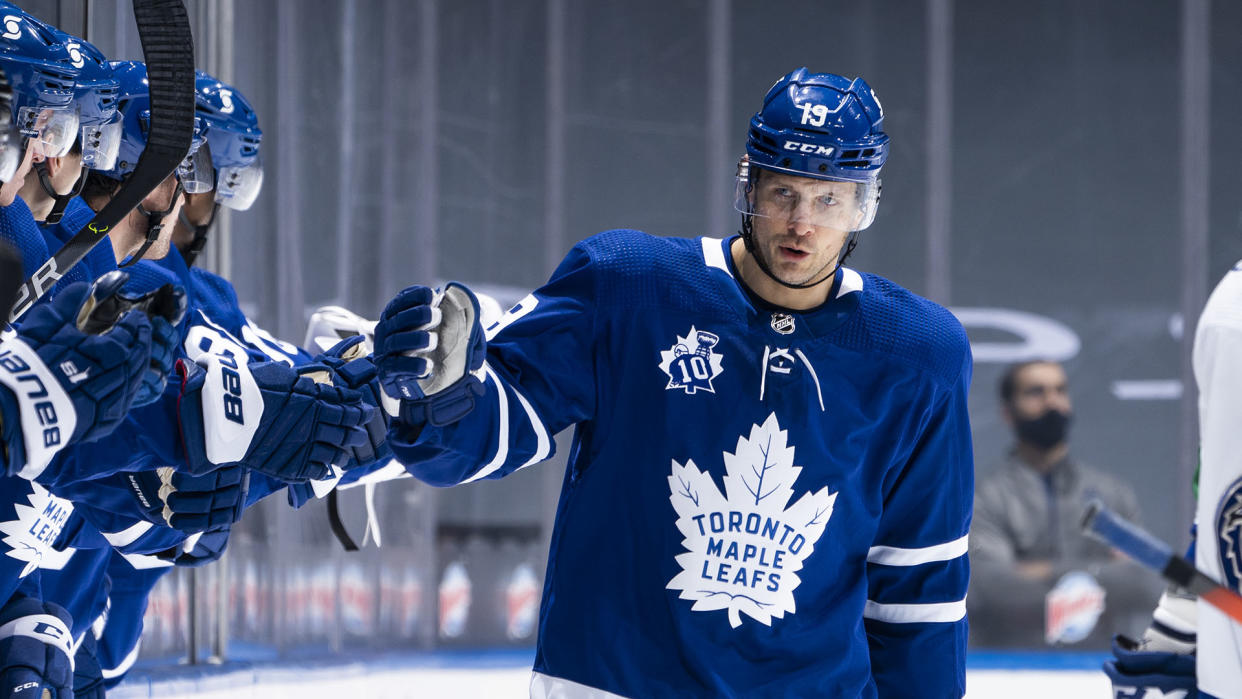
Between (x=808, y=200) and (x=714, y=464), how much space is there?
0.37 meters

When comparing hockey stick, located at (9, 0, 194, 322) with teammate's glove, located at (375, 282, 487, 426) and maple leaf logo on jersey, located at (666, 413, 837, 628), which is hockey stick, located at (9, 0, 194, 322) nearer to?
teammate's glove, located at (375, 282, 487, 426)

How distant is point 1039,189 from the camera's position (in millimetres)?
5625

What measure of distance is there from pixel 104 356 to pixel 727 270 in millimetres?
793

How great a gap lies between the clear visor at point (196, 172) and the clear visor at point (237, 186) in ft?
0.13

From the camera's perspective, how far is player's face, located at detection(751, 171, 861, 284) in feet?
5.51

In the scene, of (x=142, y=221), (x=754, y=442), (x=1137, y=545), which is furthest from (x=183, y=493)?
(x=1137, y=545)

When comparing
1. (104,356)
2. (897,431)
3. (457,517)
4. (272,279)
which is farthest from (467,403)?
(457,517)

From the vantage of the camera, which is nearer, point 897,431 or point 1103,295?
point 897,431

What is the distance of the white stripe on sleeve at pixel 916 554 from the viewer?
1.72m

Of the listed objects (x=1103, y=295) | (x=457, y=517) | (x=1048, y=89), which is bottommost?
(x=457, y=517)

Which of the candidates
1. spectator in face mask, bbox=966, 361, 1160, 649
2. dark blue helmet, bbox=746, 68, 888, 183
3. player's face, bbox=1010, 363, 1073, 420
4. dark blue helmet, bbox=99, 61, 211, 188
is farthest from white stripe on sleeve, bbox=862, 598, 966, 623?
player's face, bbox=1010, 363, 1073, 420

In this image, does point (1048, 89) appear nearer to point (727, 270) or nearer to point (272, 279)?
point (272, 279)

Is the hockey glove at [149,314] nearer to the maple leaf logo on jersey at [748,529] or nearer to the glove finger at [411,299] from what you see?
the glove finger at [411,299]

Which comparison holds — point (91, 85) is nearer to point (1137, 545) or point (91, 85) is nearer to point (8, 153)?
point (8, 153)
